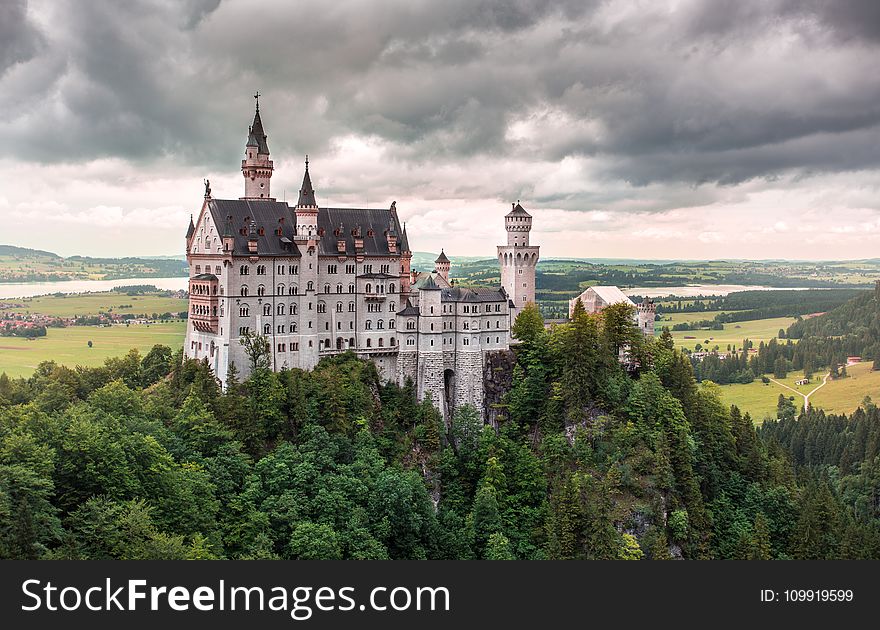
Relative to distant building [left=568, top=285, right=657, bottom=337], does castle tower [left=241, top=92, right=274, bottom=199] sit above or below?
above

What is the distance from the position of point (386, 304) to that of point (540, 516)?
27.9 m

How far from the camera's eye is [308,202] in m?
94.2

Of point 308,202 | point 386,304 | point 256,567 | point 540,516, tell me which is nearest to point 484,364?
point 386,304

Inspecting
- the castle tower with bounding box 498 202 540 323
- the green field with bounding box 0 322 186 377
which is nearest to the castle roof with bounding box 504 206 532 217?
the castle tower with bounding box 498 202 540 323

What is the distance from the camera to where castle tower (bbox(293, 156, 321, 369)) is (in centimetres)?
9412

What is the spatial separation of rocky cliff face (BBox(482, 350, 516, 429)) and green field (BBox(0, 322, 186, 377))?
114ft

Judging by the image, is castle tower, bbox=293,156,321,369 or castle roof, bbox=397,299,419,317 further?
castle roof, bbox=397,299,419,317

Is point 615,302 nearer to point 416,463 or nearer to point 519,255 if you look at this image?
point 519,255

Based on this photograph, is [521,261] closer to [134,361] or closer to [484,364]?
[484,364]

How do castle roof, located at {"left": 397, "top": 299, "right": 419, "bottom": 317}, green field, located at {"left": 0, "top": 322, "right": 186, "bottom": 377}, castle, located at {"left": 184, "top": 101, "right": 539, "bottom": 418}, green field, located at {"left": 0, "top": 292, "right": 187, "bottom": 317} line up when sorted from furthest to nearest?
green field, located at {"left": 0, "top": 292, "right": 187, "bottom": 317}, green field, located at {"left": 0, "top": 322, "right": 186, "bottom": 377}, castle roof, located at {"left": 397, "top": 299, "right": 419, "bottom": 317}, castle, located at {"left": 184, "top": 101, "right": 539, "bottom": 418}

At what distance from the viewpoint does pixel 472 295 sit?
99500 mm

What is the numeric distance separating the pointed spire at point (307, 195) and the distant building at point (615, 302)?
3456 cm

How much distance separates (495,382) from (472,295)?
979 cm

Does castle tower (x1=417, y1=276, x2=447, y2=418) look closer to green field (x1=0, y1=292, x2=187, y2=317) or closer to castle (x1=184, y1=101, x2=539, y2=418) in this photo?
castle (x1=184, y1=101, x2=539, y2=418)
